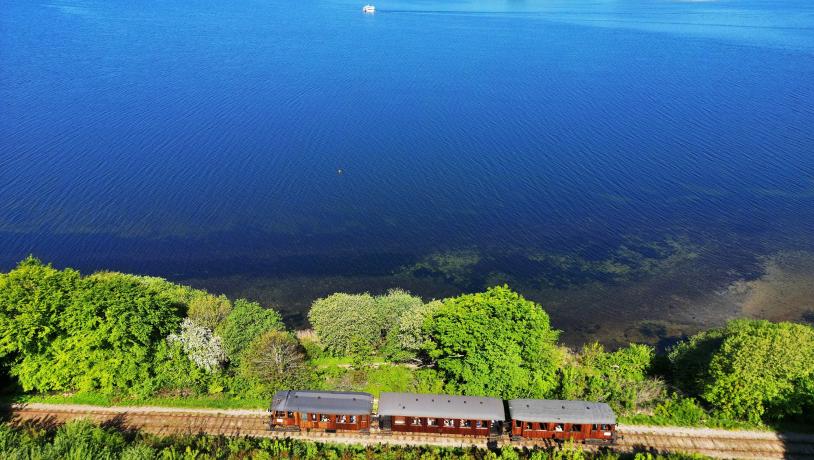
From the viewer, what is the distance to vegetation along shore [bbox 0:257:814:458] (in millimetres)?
44875

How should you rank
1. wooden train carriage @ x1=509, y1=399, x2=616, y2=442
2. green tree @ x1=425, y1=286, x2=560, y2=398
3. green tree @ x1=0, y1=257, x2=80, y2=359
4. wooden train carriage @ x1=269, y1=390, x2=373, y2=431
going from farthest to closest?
green tree @ x1=425, y1=286, x2=560, y2=398 → green tree @ x1=0, y1=257, x2=80, y2=359 → wooden train carriage @ x1=269, y1=390, x2=373, y2=431 → wooden train carriage @ x1=509, y1=399, x2=616, y2=442

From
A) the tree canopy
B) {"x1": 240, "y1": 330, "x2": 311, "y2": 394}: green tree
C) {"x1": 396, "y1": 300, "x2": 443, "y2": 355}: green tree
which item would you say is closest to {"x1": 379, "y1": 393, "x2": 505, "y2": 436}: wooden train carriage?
{"x1": 396, "y1": 300, "x2": 443, "y2": 355}: green tree

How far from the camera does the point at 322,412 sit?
42.5 meters

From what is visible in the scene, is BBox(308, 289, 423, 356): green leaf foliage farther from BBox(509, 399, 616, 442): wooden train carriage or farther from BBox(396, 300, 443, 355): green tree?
BBox(509, 399, 616, 442): wooden train carriage

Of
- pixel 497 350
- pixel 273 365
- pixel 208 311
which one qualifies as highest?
pixel 208 311

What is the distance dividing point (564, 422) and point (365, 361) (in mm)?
18996

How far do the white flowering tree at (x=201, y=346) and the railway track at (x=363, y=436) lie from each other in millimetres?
4058

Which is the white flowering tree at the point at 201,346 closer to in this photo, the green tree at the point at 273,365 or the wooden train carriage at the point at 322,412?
the green tree at the point at 273,365

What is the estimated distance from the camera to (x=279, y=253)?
78875mm

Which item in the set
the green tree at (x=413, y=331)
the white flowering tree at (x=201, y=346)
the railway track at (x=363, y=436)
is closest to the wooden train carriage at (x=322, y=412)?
the railway track at (x=363, y=436)

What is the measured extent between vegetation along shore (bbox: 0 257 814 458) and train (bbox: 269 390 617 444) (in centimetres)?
327

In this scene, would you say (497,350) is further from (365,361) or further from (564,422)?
(365,361)

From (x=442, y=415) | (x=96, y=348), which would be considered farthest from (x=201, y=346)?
(x=442, y=415)

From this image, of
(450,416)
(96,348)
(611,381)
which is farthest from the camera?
(611,381)
